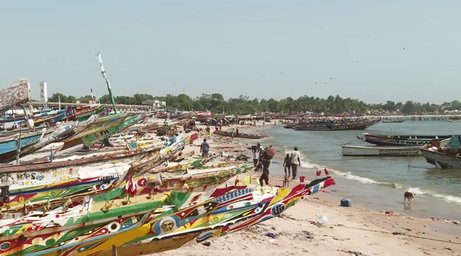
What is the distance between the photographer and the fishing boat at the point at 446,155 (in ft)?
94.4

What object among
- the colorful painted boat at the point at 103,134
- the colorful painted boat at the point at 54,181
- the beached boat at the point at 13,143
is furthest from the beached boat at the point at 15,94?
the colorful painted boat at the point at 103,134

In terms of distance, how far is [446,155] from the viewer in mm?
29016

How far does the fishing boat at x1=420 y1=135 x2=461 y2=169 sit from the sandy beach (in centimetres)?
1477

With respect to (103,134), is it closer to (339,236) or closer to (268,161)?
(268,161)

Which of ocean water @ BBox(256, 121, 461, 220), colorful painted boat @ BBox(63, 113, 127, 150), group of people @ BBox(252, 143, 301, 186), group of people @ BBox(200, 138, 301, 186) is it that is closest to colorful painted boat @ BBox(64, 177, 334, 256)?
group of people @ BBox(200, 138, 301, 186)

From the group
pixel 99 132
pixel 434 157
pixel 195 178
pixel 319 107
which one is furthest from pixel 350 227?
pixel 319 107

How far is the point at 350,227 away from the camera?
13.0 meters

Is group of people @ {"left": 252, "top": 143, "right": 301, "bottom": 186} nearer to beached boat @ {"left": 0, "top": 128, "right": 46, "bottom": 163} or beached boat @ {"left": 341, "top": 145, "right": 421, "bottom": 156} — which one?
beached boat @ {"left": 0, "top": 128, "right": 46, "bottom": 163}

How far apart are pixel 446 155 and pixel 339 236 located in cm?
1995

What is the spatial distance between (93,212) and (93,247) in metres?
0.67

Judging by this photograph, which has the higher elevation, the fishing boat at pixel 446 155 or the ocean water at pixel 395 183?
the fishing boat at pixel 446 155

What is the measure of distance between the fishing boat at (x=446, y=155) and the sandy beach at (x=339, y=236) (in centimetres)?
1477

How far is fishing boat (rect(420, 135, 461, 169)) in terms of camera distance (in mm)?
28766

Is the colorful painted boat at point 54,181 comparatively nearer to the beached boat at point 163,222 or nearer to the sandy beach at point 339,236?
the beached boat at point 163,222
